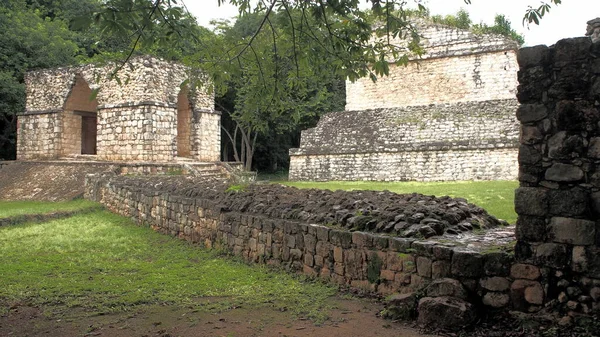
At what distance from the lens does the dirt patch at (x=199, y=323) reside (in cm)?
436

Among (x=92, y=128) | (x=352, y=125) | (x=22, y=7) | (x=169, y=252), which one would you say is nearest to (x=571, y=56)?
(x=169, y=252)

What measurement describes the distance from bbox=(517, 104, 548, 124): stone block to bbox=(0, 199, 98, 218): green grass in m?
10.9

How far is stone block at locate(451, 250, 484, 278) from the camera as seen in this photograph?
14.1 ft

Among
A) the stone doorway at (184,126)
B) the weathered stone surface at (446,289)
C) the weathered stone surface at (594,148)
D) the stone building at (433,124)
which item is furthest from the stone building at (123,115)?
the weathered stone surface at (594,148)

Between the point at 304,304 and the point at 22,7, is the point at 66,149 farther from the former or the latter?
the point at 304,304

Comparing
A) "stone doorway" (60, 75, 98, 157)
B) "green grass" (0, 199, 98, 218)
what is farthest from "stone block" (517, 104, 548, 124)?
"stone doorway" (60, 75, 98, 157)

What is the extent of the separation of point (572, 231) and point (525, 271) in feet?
1.59

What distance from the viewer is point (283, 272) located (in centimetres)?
642

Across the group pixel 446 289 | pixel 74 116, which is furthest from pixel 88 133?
pixel 446 289

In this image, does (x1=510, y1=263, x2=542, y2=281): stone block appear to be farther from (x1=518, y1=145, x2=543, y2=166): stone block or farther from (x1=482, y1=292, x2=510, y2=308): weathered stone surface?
(x1=518, y1=145, x2=543, y2=166): stone block

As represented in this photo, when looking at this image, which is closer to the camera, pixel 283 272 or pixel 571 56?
pixel 571 56

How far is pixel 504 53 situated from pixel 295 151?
9754mm

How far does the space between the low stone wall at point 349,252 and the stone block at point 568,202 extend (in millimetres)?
509

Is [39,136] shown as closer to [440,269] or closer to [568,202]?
[440,269]
